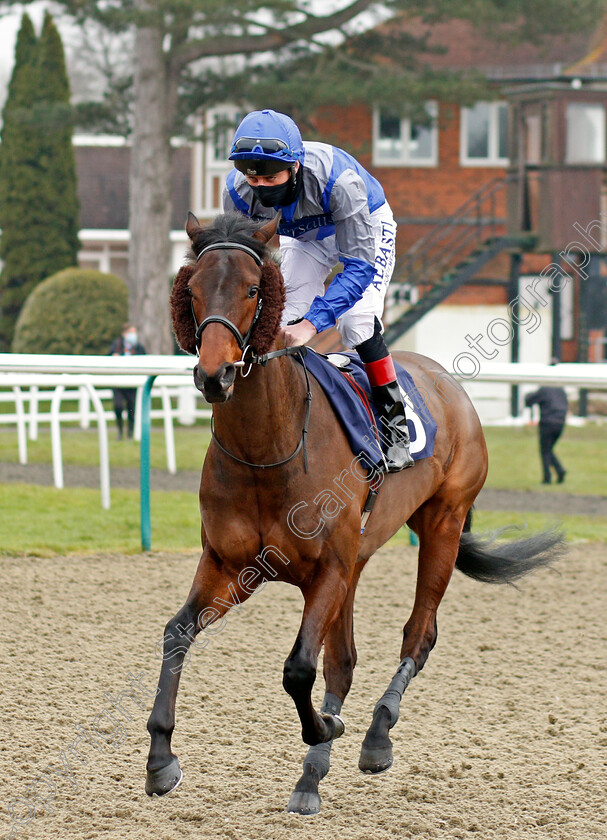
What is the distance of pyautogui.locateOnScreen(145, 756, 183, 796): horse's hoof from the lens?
3.06 m

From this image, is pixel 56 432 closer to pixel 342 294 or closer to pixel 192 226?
pixel 342 294

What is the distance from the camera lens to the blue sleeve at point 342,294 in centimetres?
339

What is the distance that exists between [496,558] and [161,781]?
2097 mm

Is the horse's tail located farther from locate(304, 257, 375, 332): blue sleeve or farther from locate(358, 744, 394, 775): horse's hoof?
locate(304, 257, 375, 332): blue sleeve

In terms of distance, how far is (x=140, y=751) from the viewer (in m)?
3.64

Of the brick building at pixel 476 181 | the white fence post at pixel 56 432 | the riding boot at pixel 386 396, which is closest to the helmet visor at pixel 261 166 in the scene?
the riding boot at pixel 386 396

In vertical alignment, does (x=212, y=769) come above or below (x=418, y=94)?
below

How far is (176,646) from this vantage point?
323cm

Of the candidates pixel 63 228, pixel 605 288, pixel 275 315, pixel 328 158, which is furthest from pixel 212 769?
pixel 63 228

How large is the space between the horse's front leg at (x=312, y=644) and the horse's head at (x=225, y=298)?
28.3 inches

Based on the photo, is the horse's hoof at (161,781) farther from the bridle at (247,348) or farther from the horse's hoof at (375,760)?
the bridle at (247,348)

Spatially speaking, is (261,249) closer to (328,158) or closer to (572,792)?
(328,158)

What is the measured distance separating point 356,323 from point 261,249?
760 millimetres

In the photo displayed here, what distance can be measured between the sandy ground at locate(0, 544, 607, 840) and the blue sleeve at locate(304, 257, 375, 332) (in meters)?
1.40
